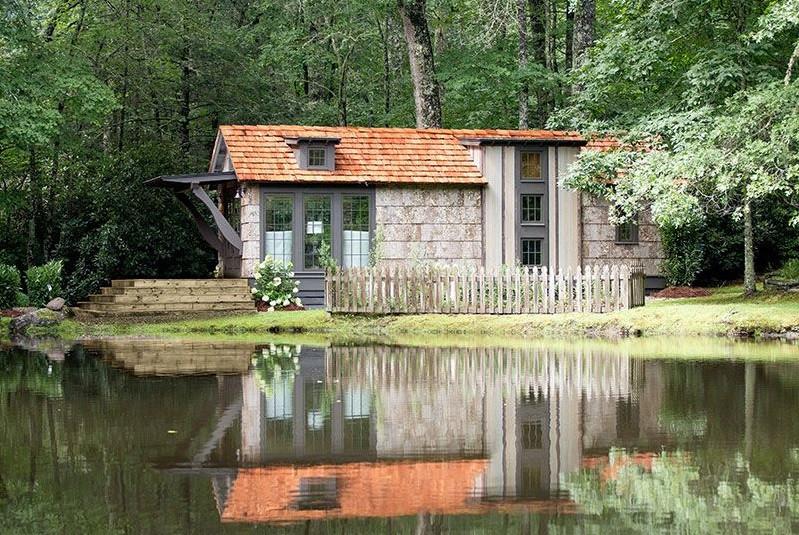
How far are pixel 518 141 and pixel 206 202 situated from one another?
8.91 metres

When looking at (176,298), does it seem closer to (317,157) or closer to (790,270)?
(317,157)

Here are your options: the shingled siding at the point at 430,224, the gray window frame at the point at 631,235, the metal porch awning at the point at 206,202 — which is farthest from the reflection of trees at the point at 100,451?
the gray window frame at the point at 631,235

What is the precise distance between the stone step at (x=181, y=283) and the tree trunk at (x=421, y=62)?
10212mm

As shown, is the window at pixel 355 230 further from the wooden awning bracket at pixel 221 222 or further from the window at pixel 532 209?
the window at pixel 532 209

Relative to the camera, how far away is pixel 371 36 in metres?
46.8

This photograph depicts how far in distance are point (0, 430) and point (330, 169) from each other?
22.4 m

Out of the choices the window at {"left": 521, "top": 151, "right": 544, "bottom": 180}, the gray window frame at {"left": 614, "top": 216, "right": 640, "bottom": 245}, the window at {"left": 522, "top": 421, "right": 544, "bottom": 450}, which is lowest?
the window at {"left": 522, "top": 421, "right": 544, "bottom": 450}

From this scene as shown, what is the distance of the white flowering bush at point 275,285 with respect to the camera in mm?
31109

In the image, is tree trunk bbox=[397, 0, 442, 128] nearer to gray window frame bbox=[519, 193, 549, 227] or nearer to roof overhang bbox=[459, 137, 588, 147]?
roof overhang bbox=[459, 137, 588, 147]

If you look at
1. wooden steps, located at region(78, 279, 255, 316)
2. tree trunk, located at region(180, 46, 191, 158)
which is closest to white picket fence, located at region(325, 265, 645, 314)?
wooden steps, located at region(78, 279, 255, 316)

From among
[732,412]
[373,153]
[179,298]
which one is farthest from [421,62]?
[732,412]

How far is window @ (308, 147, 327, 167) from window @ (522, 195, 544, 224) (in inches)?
232

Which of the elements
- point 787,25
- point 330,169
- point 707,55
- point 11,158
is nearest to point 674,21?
point 707,55

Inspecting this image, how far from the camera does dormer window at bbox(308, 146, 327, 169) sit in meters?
32.6
